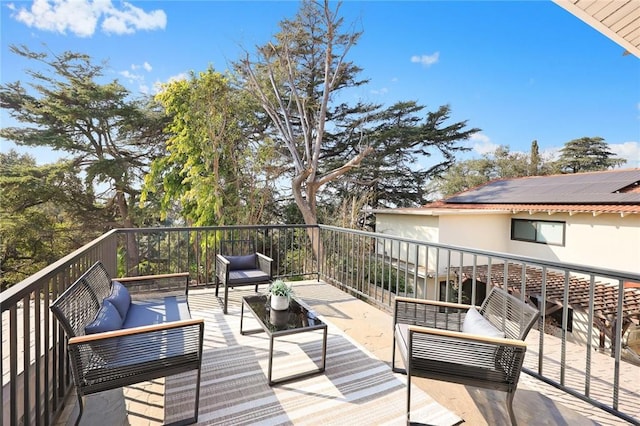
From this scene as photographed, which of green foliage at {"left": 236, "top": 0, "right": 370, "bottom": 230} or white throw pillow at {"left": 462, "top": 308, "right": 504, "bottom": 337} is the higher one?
green foliage at {"left": 236, "top": 0, "right": 370, "bottom": 230}

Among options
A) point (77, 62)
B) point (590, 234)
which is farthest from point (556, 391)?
point (77, 62)

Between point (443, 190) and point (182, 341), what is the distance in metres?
17.1

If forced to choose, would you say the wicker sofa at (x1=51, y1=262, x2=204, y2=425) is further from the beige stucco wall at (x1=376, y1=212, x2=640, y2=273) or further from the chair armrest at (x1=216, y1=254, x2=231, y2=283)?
the beige stucco wall at (x1=376, y1=212, x2=640, y2=273)

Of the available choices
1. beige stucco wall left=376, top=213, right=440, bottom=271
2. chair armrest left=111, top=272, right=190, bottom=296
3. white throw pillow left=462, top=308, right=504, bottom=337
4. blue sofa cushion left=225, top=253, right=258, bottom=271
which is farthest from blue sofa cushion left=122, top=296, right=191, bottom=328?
beige stucco wall left=376, top=213, right=440, bottom=271

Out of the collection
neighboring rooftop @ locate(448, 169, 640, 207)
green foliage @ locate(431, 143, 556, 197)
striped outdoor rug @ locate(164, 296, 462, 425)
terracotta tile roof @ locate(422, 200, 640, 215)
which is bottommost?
striped outdoor rug @ locate(164, 296, 462, 425)

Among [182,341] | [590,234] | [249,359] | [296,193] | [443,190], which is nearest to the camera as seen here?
[182,341]

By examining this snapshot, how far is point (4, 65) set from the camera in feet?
32.3

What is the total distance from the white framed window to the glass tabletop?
10646 mm

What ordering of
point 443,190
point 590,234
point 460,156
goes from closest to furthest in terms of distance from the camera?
point 590,234 < point 460,156 < point 443,190

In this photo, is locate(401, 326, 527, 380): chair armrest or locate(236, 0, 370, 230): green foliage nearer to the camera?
locate(401, 326, 527, 380): chair armrest

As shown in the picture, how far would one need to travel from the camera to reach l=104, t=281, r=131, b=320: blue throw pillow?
2451 mm

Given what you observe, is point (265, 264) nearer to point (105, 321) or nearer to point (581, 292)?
point (105, 321)

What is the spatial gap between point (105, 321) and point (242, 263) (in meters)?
2.40

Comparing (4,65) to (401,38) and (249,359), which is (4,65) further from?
(249,359)
